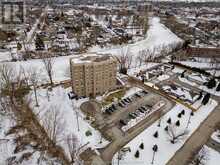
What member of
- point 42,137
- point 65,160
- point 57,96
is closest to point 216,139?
point 65,160

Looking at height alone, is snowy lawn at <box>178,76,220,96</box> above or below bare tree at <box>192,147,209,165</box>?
above

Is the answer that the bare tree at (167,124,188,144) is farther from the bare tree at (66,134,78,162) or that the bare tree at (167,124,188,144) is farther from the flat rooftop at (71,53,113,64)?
the flat rooftop at (71,53,113,64)

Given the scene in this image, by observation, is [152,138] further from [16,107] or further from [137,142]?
[16,107]

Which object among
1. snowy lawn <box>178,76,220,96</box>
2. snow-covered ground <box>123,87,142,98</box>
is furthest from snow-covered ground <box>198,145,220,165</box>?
snowy lawn <box>178,76,220,96</box>

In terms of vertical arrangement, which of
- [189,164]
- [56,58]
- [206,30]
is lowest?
[189,164]

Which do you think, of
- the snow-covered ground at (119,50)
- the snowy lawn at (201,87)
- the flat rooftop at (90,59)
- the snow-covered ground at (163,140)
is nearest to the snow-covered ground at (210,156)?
the snow-covered ground at (163,140)

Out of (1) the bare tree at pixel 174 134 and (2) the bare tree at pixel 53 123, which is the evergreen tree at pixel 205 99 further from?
(2) the bare tree at pixel 53 123
